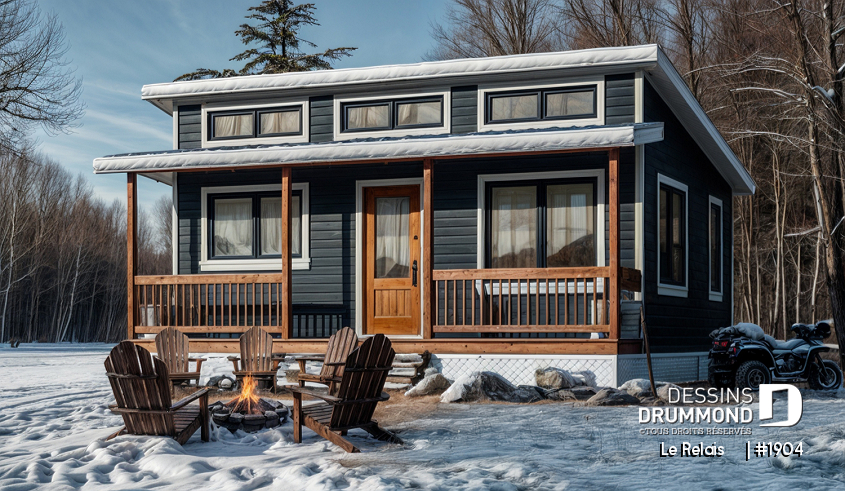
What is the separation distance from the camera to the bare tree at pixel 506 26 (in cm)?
2628

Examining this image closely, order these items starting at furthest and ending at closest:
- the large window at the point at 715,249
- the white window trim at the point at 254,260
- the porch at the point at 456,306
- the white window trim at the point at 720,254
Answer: the large window at the point at 715,249 < the white window trim at the point at 720,254 < the white window trim at the point at 254,260 < the porch at the point at 456,306

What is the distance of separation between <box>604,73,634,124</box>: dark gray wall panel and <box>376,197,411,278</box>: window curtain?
3305 millimetres

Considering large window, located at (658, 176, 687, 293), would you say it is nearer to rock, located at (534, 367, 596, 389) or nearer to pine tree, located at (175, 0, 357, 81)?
rock, located at (534, 367, 596, 389)

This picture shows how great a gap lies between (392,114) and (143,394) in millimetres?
7046

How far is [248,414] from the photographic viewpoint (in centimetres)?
739

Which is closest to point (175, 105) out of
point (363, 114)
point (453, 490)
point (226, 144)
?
point (226, 144)

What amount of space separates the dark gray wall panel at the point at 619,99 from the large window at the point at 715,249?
3.95 metres

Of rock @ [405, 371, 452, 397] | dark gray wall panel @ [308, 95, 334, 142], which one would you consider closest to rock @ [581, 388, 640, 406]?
rock @ [405, 371, 452, 397]

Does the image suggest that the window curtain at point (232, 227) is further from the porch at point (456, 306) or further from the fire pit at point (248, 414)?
the fire pit at point (248, 414)

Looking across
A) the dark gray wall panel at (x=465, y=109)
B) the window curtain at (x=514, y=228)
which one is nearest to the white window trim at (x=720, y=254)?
the window curtain at (x=514, y=228)

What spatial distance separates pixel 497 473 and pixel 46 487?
3.02m

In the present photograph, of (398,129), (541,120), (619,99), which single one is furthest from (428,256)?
(619,99)

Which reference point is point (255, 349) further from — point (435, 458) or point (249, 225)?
point (435, 458)

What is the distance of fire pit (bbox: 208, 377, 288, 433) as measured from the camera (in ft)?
24.0
